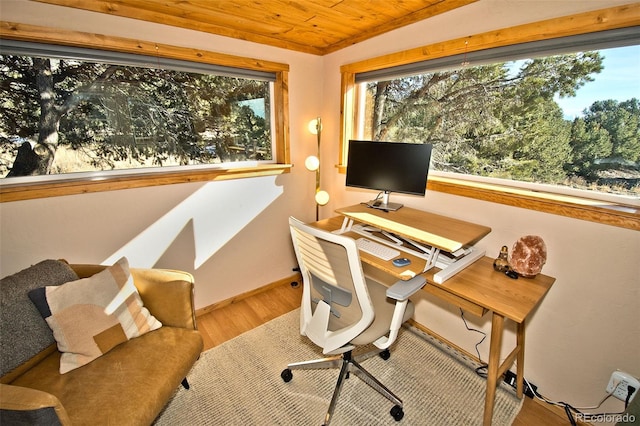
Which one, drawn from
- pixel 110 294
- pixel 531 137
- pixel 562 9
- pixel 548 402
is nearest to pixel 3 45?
pixel 110 294

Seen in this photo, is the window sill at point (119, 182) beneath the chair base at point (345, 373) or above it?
above

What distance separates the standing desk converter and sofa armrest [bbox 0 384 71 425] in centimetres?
136

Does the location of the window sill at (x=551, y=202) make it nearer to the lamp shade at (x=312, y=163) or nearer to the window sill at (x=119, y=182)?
the lamp shade at (x=312, y=163)

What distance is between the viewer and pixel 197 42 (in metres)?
1.93

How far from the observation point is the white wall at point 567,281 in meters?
1.28

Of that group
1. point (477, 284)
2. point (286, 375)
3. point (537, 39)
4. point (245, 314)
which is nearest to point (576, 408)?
point (477, 284)

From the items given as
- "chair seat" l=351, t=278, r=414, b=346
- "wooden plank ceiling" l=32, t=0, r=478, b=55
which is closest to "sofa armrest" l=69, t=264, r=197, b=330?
"chair seat" l=351, t=278, r=414, b=346

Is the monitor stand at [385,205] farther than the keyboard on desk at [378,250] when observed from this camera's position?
Yes

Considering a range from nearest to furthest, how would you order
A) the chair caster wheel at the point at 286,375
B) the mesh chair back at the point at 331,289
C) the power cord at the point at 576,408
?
the mesh chair back at the point at 331,289
the power cord at the point at 576,408
the chair caster wheel at the point at 286,375

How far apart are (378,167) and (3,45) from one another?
2.17 m

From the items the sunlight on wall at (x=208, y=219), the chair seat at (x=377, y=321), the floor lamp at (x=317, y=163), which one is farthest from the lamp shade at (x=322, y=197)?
the chair seat at (x=377, y=321)

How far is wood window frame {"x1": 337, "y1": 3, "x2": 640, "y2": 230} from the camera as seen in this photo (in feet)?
3.91

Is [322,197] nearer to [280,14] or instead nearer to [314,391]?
[280,14]

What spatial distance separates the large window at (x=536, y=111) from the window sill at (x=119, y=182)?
1.34 metres
